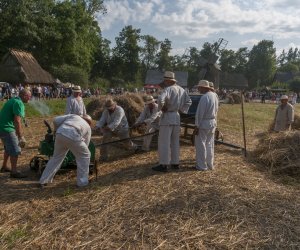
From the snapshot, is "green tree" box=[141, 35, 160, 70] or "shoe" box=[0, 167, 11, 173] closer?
"shoe" box=[0, 167, 11, 173]

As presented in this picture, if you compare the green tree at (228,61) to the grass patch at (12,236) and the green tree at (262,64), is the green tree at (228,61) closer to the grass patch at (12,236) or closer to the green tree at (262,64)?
the green tree at (262,64)

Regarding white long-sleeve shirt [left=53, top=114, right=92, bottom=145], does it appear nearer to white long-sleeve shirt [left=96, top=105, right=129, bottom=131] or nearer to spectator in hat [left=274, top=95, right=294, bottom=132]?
white long-sleeve shirt [left=96, top=105, right=129, bottom=131]

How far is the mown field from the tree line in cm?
4197

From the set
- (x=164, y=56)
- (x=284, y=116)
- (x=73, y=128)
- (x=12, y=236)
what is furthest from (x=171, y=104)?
(x=164, y=56)

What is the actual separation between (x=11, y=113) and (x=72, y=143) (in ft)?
6.44

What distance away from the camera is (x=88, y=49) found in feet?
199

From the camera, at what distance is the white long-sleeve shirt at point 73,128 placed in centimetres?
668

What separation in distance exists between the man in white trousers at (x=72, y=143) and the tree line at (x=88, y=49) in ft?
137

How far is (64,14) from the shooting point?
5303 cm

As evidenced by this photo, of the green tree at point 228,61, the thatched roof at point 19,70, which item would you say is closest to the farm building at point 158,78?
the green tree at point 228,61

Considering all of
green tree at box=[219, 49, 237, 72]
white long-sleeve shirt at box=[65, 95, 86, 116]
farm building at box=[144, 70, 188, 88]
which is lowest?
farm building at box=[144, 70, 188, 88]

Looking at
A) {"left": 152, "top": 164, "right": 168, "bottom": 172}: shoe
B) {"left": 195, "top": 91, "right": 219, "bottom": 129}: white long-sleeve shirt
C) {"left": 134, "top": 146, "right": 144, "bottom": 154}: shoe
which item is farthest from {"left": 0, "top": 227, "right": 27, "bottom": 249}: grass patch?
{"left": 134, "top": 146, "right": 144, "bottom": 154}: shoe

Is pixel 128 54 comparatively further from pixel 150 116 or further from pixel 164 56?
pixel 150 116

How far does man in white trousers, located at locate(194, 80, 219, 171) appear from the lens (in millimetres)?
8117
